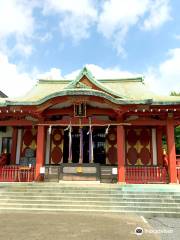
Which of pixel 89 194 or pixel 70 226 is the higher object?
pixel 89 194

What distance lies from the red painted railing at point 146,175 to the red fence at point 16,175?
209 inches

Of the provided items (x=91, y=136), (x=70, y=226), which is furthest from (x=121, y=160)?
(x=70, y=226)

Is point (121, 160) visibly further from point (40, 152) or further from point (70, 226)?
point (70, 226)

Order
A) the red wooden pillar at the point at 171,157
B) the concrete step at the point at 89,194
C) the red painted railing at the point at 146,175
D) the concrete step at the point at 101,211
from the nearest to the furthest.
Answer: the concrete step at the point at 101,211, the concrete step at the point at 89,194, the red wooden pillar at the point at 171,157, the red painted railing at the point at 146,175

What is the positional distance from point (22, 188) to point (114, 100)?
6134 mm

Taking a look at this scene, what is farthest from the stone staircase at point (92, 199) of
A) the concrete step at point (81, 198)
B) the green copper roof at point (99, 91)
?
the green copper roof at point (99, 91)

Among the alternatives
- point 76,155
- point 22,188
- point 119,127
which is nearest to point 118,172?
point 119,127

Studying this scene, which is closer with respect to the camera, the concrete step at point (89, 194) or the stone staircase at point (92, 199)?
the stone staircase at point (92, 199)

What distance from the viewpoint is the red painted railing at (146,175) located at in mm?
13328

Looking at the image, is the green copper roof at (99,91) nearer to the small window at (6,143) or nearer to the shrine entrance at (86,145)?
the shrine entrance at (86,145)

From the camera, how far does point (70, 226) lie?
22.9 feet

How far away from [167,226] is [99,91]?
24.9 ft

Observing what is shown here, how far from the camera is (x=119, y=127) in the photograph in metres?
13.6

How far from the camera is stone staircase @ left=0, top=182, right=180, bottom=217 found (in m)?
9.47
